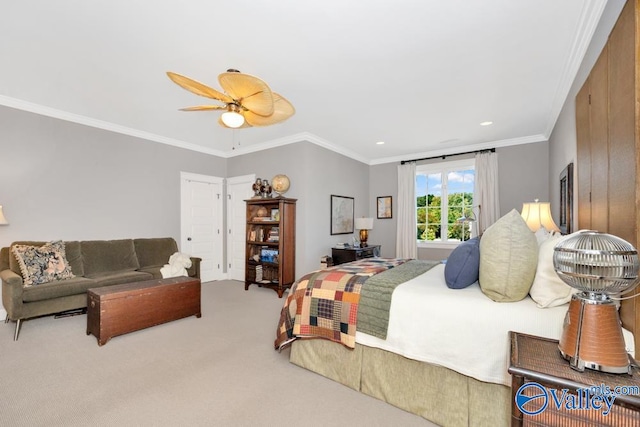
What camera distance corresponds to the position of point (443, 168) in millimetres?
5555

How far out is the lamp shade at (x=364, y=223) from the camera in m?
5.54

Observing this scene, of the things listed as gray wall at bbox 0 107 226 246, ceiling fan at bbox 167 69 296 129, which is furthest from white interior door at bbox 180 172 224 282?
ceiling fan at bbox 167 69 296 129

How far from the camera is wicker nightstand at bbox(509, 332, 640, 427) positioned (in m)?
0.88

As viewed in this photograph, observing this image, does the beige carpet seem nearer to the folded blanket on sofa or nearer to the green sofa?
the green sofa

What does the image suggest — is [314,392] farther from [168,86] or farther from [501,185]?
[501,185]

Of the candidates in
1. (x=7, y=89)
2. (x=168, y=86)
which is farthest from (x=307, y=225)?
(x=7, y=89)

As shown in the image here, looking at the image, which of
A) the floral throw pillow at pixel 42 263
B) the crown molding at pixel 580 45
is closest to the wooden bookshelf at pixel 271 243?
the floral throw pillow at pixel 42 263

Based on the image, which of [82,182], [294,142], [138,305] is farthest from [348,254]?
[82,182]

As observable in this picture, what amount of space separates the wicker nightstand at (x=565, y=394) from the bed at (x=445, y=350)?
433mm

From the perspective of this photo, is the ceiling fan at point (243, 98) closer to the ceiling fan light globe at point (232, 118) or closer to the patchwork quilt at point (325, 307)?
the ceiling fan light globe at point (232, 118)

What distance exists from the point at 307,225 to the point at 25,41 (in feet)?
11.8

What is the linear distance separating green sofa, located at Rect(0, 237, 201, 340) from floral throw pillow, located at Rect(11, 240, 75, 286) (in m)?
0.09

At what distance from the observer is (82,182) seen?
4.01m

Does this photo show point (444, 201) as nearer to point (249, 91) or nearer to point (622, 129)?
point (622, 129)
